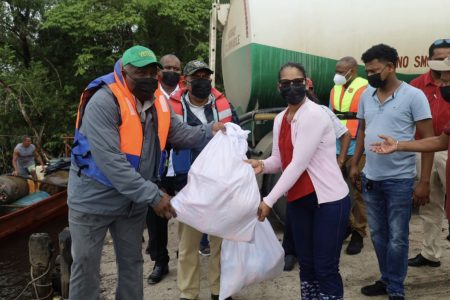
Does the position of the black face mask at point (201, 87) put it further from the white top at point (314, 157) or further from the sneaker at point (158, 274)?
the sneaker at point (158, 274)

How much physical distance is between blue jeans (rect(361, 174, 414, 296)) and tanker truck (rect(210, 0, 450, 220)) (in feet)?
→ 5.06

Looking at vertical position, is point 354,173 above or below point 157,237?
above

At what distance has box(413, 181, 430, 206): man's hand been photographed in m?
3.06

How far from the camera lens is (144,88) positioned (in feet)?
8.31

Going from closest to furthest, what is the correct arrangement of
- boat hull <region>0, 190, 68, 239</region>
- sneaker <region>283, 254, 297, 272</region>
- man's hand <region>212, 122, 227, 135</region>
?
man's hand <region>212, 122, 227, 135</region> → sneaker <region>283, 254, 297, 272</region> → boat hull <region>0, 190, 68, 239</region>

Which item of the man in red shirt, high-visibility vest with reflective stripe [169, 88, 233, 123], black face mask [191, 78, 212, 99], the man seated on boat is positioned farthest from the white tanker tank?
the man seated on boat

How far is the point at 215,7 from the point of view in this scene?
577 centimetres

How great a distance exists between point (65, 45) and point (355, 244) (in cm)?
1357

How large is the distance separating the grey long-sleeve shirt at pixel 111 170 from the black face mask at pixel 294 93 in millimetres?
819

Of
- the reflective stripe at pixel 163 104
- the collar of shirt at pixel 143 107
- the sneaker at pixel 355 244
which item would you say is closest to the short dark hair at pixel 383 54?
the reflective stripe at pixel 163 104

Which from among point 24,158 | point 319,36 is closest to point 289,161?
point 319,36

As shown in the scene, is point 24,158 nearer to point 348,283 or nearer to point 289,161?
point 348,283

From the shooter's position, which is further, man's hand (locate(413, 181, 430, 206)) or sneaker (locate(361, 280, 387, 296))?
sneaker (locate(361, 280, 387, 296))

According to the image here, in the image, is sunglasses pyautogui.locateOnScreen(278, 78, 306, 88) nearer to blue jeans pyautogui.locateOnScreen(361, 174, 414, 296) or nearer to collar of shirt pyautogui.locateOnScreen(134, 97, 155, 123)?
collar of shirt pyautogui.locateOnScreen(134, 97, 155, 123)
